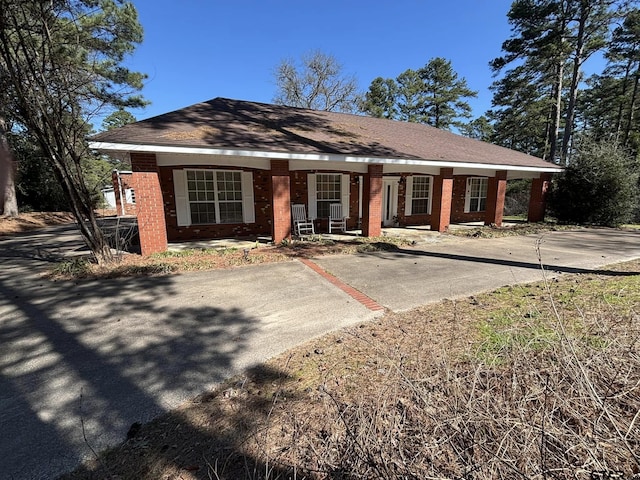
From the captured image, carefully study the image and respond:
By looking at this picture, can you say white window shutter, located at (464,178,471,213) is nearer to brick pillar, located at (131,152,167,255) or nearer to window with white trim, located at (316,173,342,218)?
window with white trim, located at (316,173,342,218)

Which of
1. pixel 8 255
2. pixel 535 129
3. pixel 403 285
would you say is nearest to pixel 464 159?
pixel 403 285

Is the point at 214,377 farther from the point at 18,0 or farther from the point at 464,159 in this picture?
the point at 464,159

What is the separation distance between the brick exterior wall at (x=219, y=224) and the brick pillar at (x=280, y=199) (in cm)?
124

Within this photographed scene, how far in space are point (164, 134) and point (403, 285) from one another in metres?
6.88

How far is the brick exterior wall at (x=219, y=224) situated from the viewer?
31.4ft

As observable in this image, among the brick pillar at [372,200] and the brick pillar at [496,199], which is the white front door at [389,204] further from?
the brick pillar at [496,199]

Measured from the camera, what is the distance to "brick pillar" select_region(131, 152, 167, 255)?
7.29m

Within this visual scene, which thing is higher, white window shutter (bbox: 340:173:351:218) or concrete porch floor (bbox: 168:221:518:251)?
white window shutter (bbox: 340:173:351:218)

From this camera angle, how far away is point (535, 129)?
26.7m

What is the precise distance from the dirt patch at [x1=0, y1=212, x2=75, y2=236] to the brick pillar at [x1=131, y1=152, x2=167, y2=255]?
27.4 ft

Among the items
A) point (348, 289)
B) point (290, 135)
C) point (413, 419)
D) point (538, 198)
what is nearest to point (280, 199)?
point (290, 135)

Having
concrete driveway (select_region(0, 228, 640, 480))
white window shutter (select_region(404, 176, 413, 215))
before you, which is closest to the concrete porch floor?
white window shutter (select_region(404, 176, 413, 215))

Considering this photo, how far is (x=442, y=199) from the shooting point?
1153 cm

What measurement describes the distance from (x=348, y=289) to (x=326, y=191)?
6.78m
